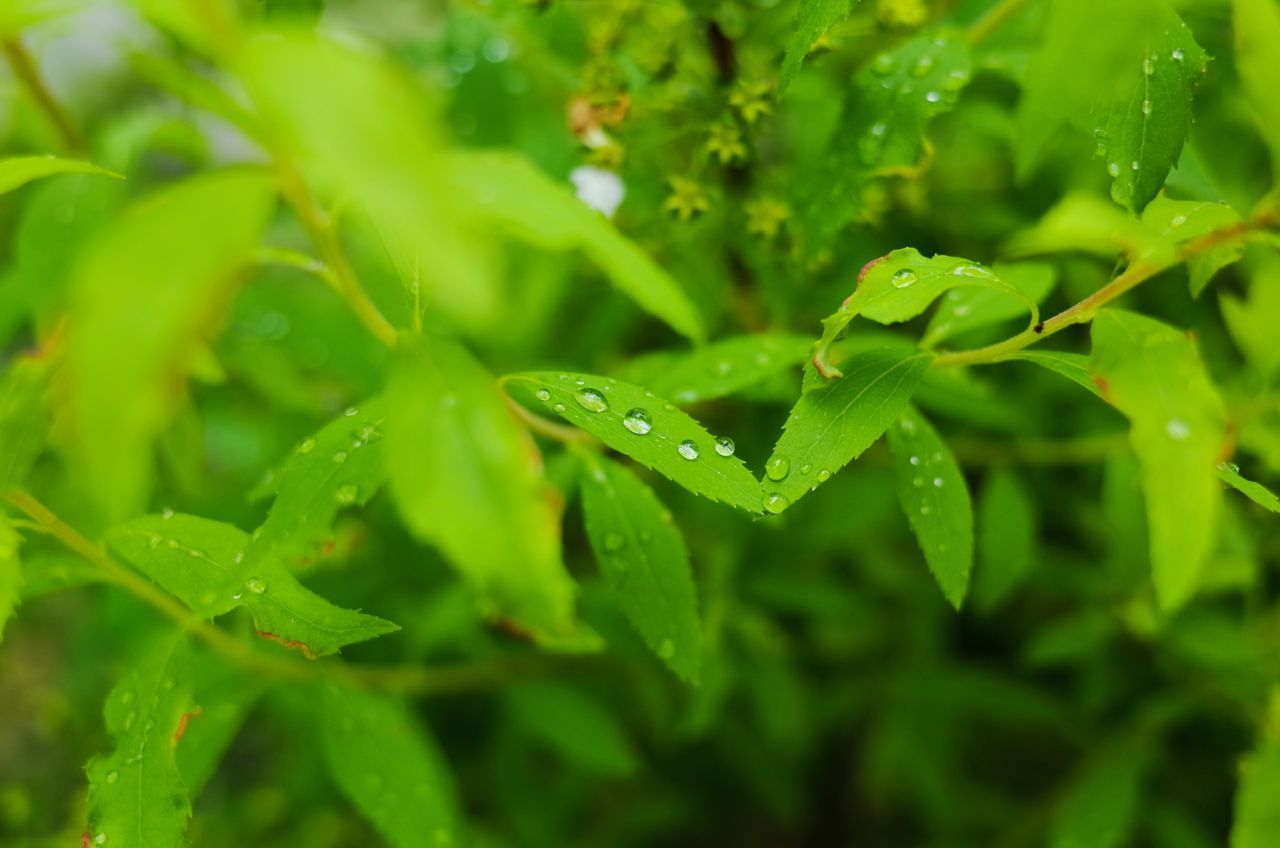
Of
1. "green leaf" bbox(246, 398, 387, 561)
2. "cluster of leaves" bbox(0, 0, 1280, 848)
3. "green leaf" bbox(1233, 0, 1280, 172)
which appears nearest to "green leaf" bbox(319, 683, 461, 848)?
"cluster of leaves" bbox(0, 0, 1280, 848)

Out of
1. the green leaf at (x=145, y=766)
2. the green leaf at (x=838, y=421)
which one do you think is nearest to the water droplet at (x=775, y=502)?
the green leaf at (x=838, y=421)

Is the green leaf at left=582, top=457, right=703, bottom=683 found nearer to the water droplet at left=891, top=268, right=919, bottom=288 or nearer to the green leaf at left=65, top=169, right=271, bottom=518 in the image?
the water droplet at left=891, top=268, right=919, bottom=288

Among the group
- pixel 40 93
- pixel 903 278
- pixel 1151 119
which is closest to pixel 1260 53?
pixel 1151 119

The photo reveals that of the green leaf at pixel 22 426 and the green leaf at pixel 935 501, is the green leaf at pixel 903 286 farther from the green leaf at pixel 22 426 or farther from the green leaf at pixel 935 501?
the green leaf at pixel 22 426

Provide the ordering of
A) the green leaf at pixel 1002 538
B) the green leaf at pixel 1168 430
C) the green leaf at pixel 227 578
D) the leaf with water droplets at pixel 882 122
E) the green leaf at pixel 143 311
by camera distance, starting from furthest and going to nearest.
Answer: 1. the green leaf at pixel 1002 538
2. the leaf with water droplets at pixel 882 122
3. the green leaf at pixel 227 578
4. the green leaf at pixel 1168 430
5. the green leaf at pixel 143 311

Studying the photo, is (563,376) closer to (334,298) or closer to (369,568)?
(369,568)

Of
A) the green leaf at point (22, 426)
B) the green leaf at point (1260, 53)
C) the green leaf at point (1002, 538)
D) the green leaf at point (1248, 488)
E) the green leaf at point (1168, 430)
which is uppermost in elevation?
the green leaf at point (1260, 53)

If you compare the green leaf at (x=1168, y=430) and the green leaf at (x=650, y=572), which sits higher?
the green leaf at (x=1168, y=430)

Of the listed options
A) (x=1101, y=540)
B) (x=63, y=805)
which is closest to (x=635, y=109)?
(x=1101, y=540)
